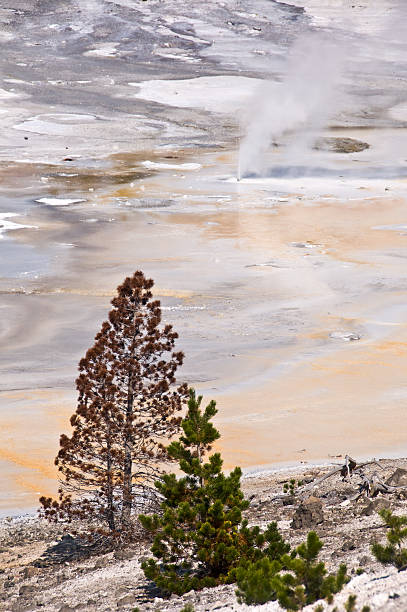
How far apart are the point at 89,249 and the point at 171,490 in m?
19.9

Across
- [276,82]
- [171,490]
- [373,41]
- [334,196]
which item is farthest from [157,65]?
[171,490]

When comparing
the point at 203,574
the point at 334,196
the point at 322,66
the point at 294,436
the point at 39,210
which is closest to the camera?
the point at 203,574

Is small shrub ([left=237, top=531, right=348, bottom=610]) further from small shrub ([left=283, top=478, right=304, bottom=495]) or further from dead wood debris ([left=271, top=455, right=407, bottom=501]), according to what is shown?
small shrub ([left=283, top=478, right=304, bottom=495])

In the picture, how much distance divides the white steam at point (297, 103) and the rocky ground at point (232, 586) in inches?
1163

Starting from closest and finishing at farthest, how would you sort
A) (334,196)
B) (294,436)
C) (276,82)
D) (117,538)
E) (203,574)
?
(203,574), (117,538), (294,436), (334,196), (276,82)

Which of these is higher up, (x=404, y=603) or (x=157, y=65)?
(x=157, y=65)

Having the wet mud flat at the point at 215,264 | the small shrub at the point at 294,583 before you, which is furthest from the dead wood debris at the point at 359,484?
the small shrub at the point at 294,583

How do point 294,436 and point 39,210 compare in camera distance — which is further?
point 39,210

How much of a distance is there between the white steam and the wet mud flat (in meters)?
1.21

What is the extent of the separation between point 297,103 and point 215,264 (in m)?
35.0

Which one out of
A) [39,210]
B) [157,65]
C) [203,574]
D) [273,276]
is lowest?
[203,574]

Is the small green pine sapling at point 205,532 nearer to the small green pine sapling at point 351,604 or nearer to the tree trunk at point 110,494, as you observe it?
the tree trunk at point 110,494

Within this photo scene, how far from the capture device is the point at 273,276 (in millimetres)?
24625

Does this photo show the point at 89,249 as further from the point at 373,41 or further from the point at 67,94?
the point at 373,41
